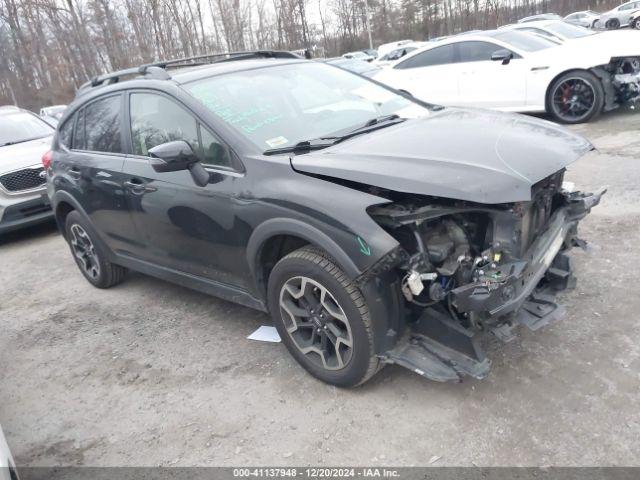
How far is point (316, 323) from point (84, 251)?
314 cm

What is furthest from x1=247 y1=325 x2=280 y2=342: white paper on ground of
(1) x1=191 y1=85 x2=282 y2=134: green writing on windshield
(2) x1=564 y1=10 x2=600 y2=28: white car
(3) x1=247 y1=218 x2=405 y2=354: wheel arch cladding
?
(2) x1=564 y1=10 x2=600 y2=28: white car

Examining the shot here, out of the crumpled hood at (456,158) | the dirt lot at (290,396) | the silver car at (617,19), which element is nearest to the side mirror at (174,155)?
the crumpled hood at (456,158)

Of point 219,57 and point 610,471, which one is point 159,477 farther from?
point 219,57

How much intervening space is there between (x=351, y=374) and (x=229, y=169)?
1404 mm

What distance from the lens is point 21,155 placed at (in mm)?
7363

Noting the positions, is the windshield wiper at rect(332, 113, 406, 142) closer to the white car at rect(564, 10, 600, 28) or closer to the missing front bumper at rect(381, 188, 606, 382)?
the missing front bumper at rect(381, 188, 606, 382)

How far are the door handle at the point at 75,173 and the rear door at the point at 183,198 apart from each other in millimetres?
847

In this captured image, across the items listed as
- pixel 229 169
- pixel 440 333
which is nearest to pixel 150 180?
pixel 229 169

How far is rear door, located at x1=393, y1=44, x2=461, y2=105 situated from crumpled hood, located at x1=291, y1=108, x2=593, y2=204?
653 centimetres

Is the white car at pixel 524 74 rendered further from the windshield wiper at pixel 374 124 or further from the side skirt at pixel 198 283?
the side skirt at pixel 198 283

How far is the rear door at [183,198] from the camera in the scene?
3.25 m

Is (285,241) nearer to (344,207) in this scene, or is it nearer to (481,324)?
(344,207)

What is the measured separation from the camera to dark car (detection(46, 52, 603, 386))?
2617mm

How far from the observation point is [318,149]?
3.05m
